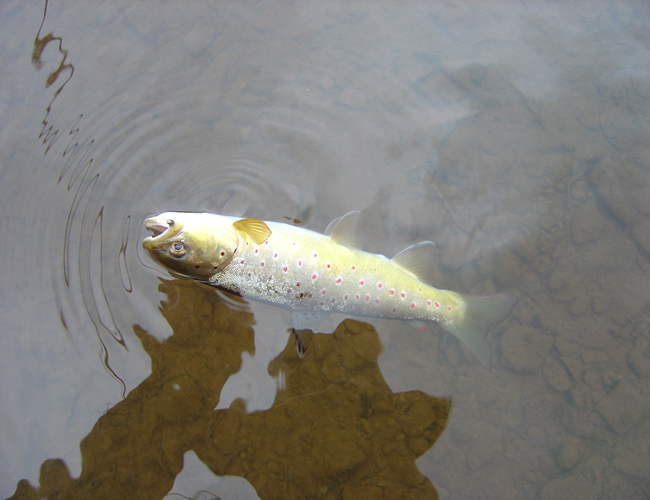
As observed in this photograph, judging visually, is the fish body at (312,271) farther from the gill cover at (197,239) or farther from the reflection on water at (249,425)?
the reflection on water at (249,425)

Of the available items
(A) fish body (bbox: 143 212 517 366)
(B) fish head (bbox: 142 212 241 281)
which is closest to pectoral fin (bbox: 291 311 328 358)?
(A) fish body (bbox: 143 212 517 366)

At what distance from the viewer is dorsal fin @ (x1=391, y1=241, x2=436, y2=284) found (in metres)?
3.49

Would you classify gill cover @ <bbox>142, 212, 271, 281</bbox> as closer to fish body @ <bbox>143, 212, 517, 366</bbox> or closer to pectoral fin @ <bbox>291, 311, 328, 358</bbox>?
fish body @ <bbox>143, 212, 517, 366</bbox>

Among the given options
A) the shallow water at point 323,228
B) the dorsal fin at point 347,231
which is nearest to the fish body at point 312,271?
the dorsal fin at point 347,231

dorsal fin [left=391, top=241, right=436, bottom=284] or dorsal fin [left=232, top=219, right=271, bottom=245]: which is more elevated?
dorsal fin [left=232, top=219, right=271, bottom=245]

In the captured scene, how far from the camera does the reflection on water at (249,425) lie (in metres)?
3.33

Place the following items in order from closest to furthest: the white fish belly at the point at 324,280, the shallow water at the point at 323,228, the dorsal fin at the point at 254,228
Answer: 1. the dorsal fin at the point at 254,228
2. the white fish belly at the point at 324,280
3. the shallow water at the point at 323,228

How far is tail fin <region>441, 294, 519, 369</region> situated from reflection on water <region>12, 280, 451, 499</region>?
719 millimetres

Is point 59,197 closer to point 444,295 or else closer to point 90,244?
point 90,244

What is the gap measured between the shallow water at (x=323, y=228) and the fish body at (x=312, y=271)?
1.67 feet

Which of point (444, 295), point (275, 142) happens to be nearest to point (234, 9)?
point (275, 142)

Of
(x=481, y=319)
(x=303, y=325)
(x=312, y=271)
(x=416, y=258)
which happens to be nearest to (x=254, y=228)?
(x=312, y=271)

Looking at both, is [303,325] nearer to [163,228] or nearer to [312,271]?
[312,271]

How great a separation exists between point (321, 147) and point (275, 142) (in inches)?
20.9
